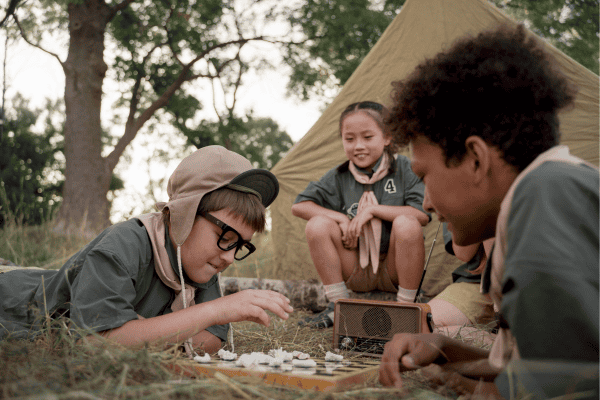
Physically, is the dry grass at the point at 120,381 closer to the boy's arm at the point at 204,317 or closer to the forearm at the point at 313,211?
the boy's arm at the point at 204,317

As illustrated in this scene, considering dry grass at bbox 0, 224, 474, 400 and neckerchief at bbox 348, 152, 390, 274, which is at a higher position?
neckerchief at bbox 348, 152, 390, 274

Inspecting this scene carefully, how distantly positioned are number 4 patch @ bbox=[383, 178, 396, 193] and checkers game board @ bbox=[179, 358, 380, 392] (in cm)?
177

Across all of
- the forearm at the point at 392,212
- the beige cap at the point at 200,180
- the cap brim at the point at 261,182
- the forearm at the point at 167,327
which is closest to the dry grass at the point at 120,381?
the forearm at the point at 167,327

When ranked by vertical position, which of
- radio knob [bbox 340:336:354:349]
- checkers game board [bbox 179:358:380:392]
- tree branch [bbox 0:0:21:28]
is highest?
tree branch [bbox 0:0:21:28]

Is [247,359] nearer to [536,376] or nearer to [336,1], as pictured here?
[536,376]

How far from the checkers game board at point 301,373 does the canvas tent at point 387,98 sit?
2.81 meters

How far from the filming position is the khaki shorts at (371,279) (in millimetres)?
3018

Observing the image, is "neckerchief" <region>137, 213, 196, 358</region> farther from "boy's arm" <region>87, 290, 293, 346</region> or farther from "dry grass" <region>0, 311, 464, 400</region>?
"dry grass" <region>0, 311, 464, 400</region>

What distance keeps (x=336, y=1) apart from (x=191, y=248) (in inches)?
329

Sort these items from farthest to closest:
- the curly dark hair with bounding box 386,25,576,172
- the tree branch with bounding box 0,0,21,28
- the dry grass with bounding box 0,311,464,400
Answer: the tree branch with bounding box 0,0,21,28
the curly dark hair with bounding box 386,25,576,172
the dry grass with bounding box 0,311,464,400

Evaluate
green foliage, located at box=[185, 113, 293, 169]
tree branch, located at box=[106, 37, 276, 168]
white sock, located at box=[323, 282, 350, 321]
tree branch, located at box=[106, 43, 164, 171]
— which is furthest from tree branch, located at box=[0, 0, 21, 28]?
white sock, located at box=[323, 282, 350, 321]

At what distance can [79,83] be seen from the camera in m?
7.89

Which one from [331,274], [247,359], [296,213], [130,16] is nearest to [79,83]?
[130,16]

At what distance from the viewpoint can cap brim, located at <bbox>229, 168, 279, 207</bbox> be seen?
2027 millimetres
